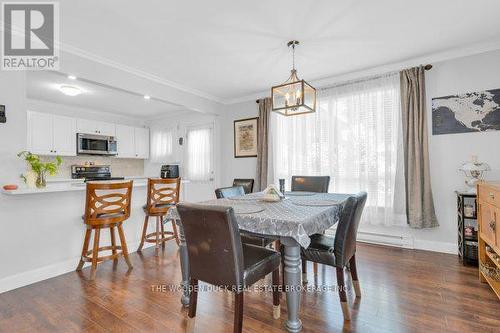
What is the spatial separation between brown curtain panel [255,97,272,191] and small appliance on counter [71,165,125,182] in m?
2.99

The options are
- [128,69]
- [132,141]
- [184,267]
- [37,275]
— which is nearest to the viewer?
[184,267]

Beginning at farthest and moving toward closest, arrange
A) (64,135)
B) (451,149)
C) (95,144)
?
(95,144)
(64,135)
(451,149)

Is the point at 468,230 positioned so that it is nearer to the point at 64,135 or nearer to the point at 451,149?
the point at 451,149

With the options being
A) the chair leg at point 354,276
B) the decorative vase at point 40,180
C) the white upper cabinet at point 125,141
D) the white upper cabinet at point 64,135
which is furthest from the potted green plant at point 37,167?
the white upper cabinet at point 125,141

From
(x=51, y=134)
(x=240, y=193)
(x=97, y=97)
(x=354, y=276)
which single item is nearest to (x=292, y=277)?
(x=354, y=276)

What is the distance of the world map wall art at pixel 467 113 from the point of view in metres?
2.89

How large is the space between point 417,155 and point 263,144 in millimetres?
2238

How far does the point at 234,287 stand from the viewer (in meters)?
1.48

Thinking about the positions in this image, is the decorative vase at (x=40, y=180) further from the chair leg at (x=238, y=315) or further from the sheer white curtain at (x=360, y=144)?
the sheer white curtain at (x=360, y=144)

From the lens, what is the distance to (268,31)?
2549 mm

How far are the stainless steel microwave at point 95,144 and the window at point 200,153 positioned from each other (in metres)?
1.64

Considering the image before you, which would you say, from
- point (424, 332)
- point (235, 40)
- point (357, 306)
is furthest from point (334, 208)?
point (235, 40)

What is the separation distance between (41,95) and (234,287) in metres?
4.95

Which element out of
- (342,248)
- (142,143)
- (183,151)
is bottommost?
(342,248)
